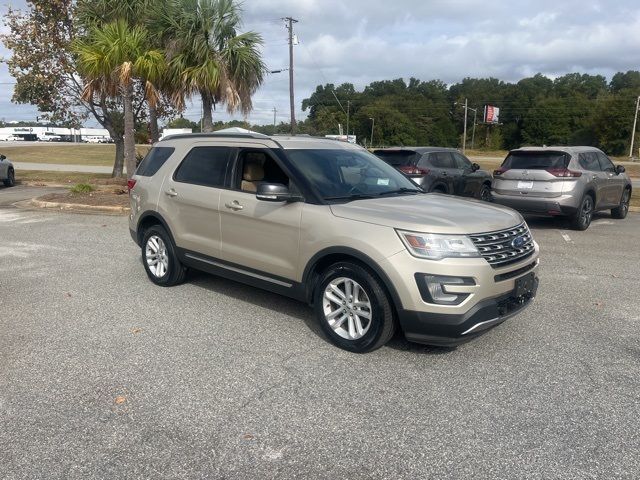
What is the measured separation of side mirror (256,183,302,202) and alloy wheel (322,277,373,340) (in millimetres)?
841

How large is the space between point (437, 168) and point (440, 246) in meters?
7.92

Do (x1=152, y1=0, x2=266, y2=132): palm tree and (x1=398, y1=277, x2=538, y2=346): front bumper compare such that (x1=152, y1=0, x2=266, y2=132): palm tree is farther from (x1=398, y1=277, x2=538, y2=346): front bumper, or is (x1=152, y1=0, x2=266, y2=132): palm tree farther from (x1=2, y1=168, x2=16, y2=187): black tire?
(x1=398, y1=277, x2=538, y2=346): front bumper

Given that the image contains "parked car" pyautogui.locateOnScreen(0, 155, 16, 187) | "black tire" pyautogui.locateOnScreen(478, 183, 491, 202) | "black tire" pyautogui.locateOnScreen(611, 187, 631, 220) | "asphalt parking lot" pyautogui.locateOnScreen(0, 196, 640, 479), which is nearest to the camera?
"asphalt parking lot" pyautogui.locateOnScreen(0, 196, 640, 479)

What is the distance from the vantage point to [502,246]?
444 centimetres

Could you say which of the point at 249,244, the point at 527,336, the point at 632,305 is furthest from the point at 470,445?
the point at 632,305

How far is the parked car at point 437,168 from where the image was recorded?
11.4 meters

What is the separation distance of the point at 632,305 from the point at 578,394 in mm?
2690

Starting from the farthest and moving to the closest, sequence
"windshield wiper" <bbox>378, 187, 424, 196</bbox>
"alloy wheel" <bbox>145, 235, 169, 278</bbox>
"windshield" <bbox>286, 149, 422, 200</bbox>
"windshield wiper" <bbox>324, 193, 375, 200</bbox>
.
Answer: "alloy wheel" <bbox>145, 235, 169, 278</bbox> < "windshield wiper" <bbox>378, 187, 424, 196</bbox> < "windshield" <bbox>286, 149, 422, 200</bbox> < "windshield wiper" <bbox>324, 193, 375, 200</bbox>

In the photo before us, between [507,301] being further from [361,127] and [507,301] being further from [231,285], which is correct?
[361,127]

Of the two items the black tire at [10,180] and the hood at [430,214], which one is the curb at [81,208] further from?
the hood at [430,214]

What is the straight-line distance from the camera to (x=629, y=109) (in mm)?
88812

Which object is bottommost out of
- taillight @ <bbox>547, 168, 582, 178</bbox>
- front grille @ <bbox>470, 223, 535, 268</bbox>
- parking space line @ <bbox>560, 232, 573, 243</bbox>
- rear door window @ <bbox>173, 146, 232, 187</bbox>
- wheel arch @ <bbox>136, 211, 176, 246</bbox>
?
parking space line @ <bbox>560, 232, 573, 243</bbox>

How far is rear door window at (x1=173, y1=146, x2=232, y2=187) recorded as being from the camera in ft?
19.1

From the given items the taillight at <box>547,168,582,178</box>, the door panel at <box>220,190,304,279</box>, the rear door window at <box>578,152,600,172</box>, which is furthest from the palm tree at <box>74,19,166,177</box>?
the rear door window at <box>578,152,600,172</box>
